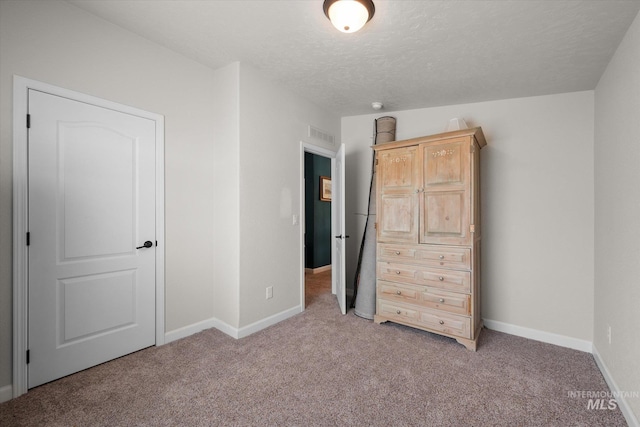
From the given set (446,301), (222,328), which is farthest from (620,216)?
(222,328)

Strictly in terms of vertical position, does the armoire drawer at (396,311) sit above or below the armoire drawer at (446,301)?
below

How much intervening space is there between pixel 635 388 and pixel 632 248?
82 centimetres

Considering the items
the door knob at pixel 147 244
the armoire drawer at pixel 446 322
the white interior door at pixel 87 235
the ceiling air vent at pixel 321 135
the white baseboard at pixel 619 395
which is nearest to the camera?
the white baseboard at pixel 619 395

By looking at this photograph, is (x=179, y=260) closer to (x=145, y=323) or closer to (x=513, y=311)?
(x=145, y=323)

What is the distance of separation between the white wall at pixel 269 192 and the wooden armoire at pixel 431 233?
3.24 ft

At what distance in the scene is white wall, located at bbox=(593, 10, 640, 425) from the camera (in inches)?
67.9

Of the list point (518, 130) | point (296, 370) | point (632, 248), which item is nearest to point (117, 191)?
point (296, 370)

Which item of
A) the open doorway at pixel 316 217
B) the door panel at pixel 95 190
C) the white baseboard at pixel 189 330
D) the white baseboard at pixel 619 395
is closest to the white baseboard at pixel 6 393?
the door panel at pixel 95 190

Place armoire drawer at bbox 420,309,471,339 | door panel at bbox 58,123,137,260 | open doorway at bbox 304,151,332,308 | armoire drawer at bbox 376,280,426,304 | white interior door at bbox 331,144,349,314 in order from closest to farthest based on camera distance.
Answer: door panel at bbox 58,123,137,260, armoire drawer at bbox 420,309,471,339, armoire drawer at bbox 376,280,426,304, white interior door at bbox 331,144,349,314, open doorway at bbox 304,151,332,308

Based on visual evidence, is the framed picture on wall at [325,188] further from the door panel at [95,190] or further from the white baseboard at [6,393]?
the white baseboard at [6,393]

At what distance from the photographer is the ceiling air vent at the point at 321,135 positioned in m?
3.58

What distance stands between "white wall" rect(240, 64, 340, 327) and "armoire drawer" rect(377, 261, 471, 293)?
1.06 m

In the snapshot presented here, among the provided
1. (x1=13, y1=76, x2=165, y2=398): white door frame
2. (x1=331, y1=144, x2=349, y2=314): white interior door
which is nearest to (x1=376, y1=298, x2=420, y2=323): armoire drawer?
(x1=331, y1=144, x2=349, y2=314): white interior door

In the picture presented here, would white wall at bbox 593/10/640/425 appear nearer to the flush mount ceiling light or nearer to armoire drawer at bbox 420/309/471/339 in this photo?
armoire drawer at bbox 420/309/471/339
